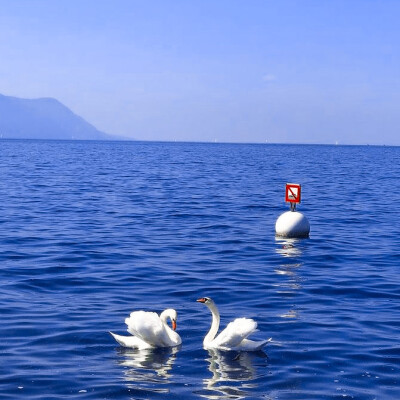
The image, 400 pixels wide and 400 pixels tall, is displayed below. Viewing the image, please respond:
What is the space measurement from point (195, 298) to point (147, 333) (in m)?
4.52

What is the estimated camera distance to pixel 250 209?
38375 millimetres

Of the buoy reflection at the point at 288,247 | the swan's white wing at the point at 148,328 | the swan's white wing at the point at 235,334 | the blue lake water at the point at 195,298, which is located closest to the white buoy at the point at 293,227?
the buoy reflection at the point at 288,247

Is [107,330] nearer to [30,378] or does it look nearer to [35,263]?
[30,378]

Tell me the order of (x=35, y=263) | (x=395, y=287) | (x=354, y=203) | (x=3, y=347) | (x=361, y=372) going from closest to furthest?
(x=361, y=372) → (x=3, y=347) → (x=395, y=287) → (x=35, y=263) → (x=354, y=203)

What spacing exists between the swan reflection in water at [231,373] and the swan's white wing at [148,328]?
92 centimetres

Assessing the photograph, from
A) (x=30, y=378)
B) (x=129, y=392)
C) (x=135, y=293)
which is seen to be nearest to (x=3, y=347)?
(x=30, y=378)

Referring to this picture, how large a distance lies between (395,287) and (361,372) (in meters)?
7.19

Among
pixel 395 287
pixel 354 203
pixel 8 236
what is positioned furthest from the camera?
pixel 354 203

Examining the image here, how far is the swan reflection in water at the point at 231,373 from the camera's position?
11.7m

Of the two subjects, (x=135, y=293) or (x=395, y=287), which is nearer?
(x=135, y=293)

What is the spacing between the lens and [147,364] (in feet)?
43.2

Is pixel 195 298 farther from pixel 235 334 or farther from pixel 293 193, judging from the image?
pixel 293 193

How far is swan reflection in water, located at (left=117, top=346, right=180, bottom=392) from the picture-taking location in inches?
486

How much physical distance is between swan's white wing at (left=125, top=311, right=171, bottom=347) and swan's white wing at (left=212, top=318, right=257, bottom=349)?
0.96 meters
